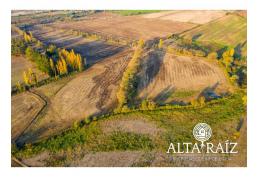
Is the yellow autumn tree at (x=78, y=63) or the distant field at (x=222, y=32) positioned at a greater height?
the distant field at (x=222, y=32)

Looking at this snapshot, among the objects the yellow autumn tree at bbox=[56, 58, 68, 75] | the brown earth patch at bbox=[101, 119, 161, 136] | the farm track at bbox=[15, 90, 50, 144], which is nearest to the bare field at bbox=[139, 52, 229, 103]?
the brown earth patch at bbox=[101, 119, 161, 136]

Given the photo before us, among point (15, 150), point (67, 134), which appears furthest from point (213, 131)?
point (15, 150)

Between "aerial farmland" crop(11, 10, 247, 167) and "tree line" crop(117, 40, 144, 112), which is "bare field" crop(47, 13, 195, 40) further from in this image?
"tree line" crop(117, 40, 144, 112)

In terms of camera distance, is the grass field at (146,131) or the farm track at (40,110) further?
the farm track at (40,110)

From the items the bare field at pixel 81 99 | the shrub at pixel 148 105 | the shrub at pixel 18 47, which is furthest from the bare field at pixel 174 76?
the shrub at pixel 18 47

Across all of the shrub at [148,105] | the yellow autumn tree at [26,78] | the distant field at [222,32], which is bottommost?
the shrub at [148,105]

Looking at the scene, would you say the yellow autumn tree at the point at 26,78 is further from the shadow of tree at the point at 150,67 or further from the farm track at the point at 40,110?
the shadow of tree at the point at 150,67
